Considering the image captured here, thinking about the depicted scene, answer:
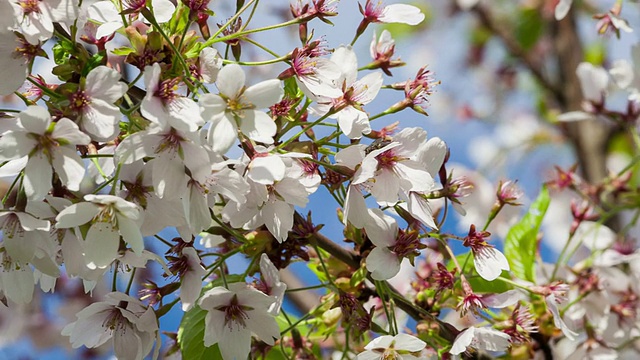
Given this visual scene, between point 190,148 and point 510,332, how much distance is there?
0.52 m

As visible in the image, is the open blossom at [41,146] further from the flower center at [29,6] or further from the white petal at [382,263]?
the white petal at [382,263]

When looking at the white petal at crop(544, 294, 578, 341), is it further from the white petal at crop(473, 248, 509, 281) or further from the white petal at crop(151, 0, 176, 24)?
the white petal at crop(151, 0, 176, 24)

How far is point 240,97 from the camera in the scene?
0.75m

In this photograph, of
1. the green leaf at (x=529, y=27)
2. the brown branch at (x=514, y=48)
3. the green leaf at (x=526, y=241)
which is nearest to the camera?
the green leaf at (x=526, y=241)

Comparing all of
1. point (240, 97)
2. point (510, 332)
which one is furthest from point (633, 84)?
point (240, 97)

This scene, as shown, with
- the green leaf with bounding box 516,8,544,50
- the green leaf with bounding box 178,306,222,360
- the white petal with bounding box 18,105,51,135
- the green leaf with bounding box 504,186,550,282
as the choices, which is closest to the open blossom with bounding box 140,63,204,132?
the white petal with bounding box 18,105,51,135

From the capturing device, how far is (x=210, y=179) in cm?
74

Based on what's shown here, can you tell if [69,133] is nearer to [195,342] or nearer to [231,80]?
Result: [231,80]

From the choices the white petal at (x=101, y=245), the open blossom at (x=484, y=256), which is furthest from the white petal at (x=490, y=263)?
the white petal at (x=101, y=245)

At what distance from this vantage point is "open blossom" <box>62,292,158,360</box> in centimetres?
84

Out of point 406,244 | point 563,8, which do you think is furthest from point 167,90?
point 563,8

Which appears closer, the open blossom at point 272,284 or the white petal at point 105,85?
the white petal at point 105,85

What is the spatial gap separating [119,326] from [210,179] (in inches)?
10.1

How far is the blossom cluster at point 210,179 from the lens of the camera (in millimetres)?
729
